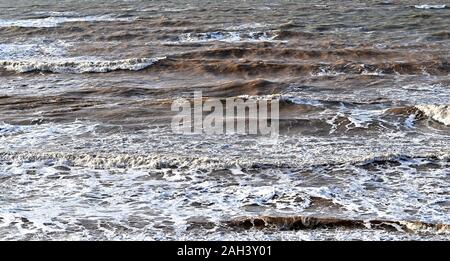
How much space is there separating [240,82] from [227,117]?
338cm

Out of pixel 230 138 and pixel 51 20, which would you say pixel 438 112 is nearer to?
pixel 230 138

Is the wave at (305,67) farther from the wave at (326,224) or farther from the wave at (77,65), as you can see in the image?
the wave at (326,224)

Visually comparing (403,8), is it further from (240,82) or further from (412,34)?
(240,82)

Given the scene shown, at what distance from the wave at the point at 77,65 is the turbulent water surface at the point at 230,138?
0.05 metres

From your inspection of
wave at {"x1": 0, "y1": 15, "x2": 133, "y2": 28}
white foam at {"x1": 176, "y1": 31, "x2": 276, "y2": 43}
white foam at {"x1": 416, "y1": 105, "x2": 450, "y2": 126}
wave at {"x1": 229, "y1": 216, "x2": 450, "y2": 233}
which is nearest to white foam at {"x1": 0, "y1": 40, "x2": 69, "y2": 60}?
wave at {"x1": 0, "y1": 15, "x2": 133, "y2": 28}

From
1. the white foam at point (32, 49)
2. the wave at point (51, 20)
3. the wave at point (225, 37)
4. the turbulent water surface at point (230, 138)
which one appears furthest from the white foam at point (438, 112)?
the wave at point (51, 20)

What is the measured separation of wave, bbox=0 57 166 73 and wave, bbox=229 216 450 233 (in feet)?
35.2

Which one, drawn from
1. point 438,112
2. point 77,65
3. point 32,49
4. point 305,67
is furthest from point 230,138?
point 32,49

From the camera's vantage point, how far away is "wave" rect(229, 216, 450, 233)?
7910mm

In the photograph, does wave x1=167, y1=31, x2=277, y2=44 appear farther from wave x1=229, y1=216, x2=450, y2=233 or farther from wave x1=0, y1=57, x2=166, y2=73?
wave x1=229, y1=216, x2=450, y2=233

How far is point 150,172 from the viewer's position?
1012 cm

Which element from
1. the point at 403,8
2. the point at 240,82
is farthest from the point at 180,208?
the point at 403,8

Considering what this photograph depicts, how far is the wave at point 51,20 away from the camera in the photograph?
27.0m

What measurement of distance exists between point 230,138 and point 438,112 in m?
3.63
